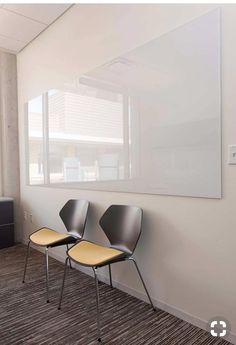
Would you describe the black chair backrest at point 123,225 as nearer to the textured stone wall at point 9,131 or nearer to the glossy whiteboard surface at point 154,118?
the glossy whiteboard surface at point 154,118

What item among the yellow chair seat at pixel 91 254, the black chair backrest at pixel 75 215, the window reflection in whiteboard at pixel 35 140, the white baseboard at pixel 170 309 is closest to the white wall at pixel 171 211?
the white baseboard at pixel 170 309

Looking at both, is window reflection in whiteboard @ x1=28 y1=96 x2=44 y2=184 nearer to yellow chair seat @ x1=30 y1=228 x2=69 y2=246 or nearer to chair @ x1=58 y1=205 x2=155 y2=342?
yellow chair seat @ x1=30 y1=228 x2=69 y2=246

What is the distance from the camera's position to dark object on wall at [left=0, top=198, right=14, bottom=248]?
381 centimetres

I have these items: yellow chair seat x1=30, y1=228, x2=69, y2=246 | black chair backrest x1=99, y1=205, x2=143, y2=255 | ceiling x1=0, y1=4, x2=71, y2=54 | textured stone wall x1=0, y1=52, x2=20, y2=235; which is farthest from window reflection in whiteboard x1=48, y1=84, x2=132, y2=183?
textured stone wall x1=0, y1=52, x2=20, y2=235

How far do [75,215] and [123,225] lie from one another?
74 centimetres

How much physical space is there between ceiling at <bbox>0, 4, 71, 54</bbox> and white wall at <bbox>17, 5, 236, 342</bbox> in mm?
148

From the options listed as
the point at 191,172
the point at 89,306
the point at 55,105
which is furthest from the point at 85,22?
the point at 89,306

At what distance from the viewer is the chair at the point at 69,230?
248 centimetres

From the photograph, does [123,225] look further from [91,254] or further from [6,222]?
[6,222]

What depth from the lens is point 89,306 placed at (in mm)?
2203

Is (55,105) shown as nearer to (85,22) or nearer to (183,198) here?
(85,22)

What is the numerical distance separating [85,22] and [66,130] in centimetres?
120

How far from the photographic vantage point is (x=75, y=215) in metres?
2.82

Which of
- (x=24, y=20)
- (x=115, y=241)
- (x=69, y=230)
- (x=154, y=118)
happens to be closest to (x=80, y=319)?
(x=115, y=241)
